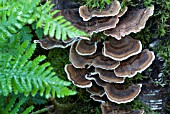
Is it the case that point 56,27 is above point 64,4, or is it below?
below

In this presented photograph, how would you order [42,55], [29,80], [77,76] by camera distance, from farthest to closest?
[77,76]
[42,55]
[29,80]

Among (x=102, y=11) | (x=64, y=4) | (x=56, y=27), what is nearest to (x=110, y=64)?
(x=102, y=11)

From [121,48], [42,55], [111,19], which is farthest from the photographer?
[121,48]

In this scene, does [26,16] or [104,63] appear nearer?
[26,16]

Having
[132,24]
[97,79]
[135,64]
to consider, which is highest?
[132,24]

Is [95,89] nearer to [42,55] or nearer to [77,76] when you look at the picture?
[77,76]

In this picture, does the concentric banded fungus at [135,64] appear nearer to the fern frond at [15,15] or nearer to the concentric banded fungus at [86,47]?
the concentric banded fungus at [86,47]
